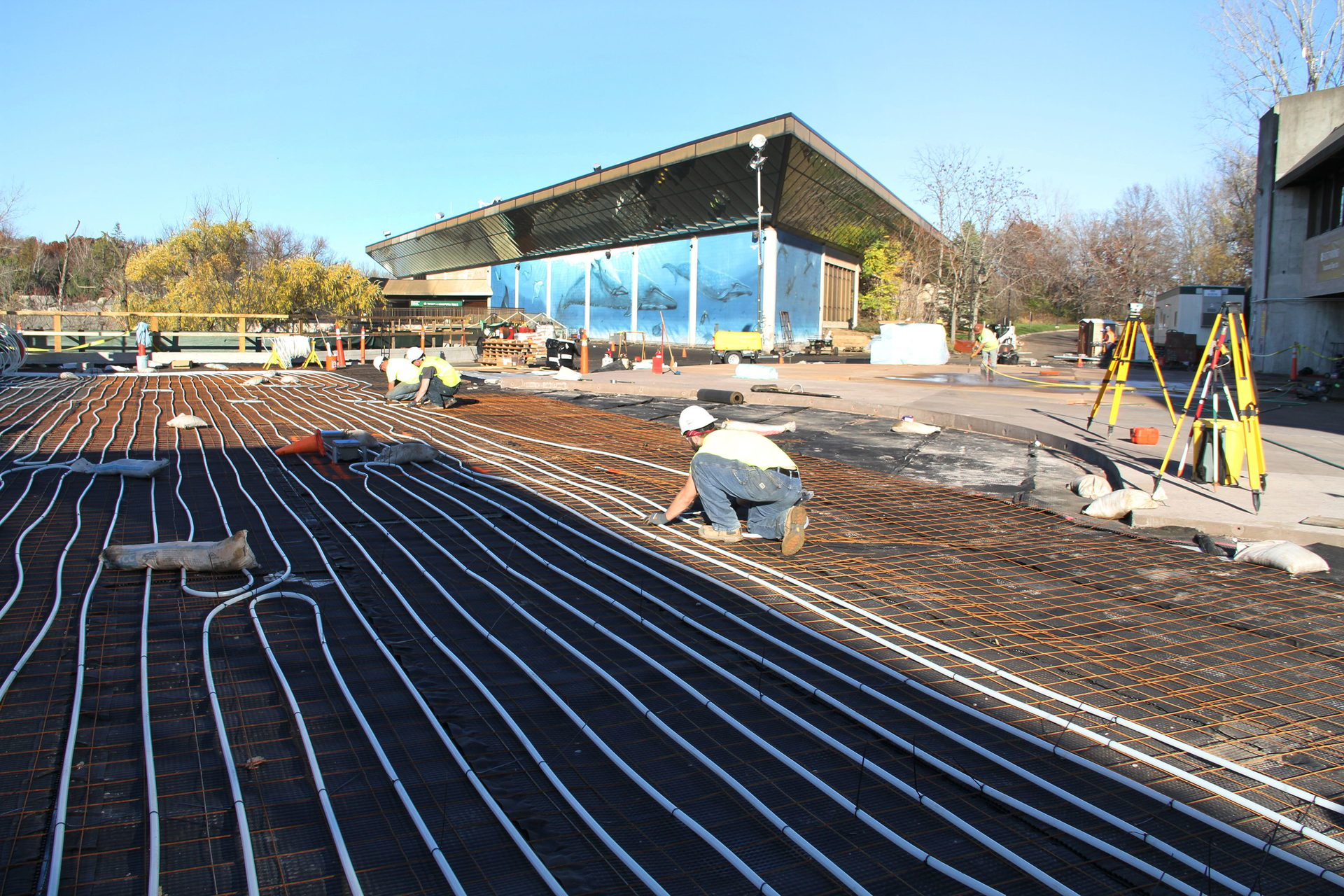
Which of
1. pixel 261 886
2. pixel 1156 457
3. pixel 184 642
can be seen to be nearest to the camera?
pixel 261 886

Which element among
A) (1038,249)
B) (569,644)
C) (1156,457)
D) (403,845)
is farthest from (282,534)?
(1038,249)

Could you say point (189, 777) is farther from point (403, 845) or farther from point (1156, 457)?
point (1156, 457)

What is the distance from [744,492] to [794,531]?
437 millimetres

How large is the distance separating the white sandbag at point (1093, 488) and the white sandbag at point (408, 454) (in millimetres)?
6447

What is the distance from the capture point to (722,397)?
49.0 ft

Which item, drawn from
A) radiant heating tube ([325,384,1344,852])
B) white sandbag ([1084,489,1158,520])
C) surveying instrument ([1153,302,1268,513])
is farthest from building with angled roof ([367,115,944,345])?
radiant heating tube ([325,384,1344,852])

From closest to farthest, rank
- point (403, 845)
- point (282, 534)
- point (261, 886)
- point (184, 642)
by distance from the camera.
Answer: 1. point (261, 886)
2. point (403, 845)
3. point (184, 642)
4. point (282, 534)

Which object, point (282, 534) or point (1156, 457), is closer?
point (282, 534)

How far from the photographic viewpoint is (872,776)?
3037 mm

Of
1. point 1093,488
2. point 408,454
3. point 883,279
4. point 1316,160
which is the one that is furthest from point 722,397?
point 883,279

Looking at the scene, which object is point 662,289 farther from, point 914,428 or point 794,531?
point 794,531

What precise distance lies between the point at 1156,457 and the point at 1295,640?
522cm

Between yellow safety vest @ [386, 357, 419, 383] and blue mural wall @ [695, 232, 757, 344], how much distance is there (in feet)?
72.5

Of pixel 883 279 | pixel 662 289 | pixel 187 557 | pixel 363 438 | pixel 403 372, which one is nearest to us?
pixel 187 557
